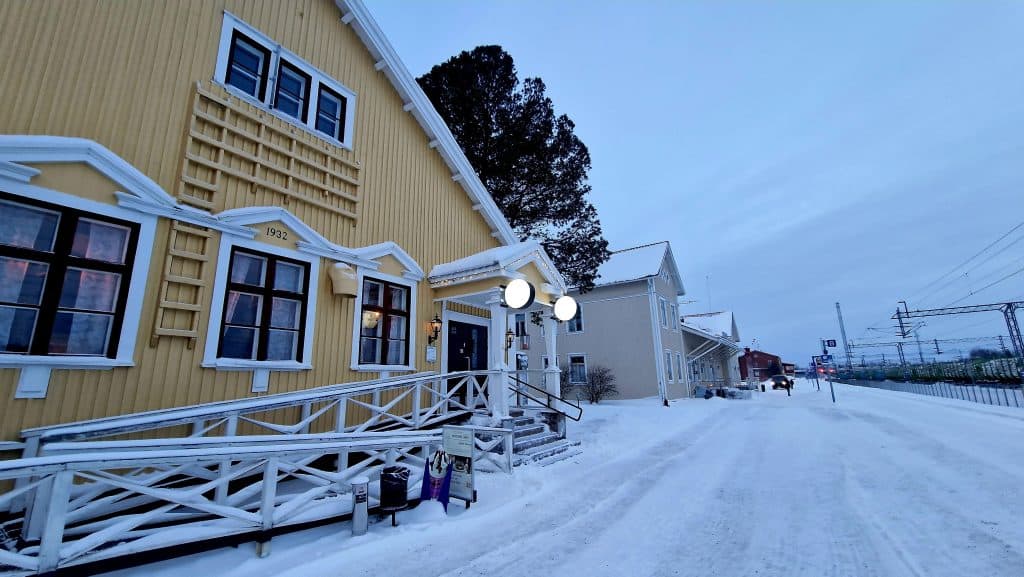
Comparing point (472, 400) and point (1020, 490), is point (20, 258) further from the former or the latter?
point (1020, 490)

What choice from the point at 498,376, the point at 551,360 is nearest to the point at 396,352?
the point at 498,376

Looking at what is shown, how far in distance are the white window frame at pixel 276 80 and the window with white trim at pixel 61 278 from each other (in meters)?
2.71

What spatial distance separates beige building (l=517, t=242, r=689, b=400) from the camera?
2144cm

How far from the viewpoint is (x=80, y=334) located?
4.75m

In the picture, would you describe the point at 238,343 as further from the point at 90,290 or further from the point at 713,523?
the point at 713,523

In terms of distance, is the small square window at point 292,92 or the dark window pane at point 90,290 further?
the small square window at point 292,92

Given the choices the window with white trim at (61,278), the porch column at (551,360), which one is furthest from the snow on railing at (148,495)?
the porch column at (551,360)

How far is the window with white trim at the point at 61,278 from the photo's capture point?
4387 mm

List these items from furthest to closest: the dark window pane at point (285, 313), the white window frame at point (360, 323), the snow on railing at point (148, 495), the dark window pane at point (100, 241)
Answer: the white window frame at point (360, 323), the dark window pane at point (285, 313), the dark window pane at point (100, 241), the snow on railing at point (148, 495)

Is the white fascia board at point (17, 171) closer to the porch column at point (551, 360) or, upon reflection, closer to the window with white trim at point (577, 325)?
the porch column at point (551, 360)

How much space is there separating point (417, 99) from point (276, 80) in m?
2.99

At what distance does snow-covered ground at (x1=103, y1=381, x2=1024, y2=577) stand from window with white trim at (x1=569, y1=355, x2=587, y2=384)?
569 inches

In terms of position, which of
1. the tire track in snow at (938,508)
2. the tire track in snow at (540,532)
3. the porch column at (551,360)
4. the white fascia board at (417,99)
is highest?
the white fascia board at (417,99)

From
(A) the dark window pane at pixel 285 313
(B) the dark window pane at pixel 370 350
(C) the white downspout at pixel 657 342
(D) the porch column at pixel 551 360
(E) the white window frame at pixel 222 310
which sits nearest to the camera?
(E) the white window frame at pixel 222 310
